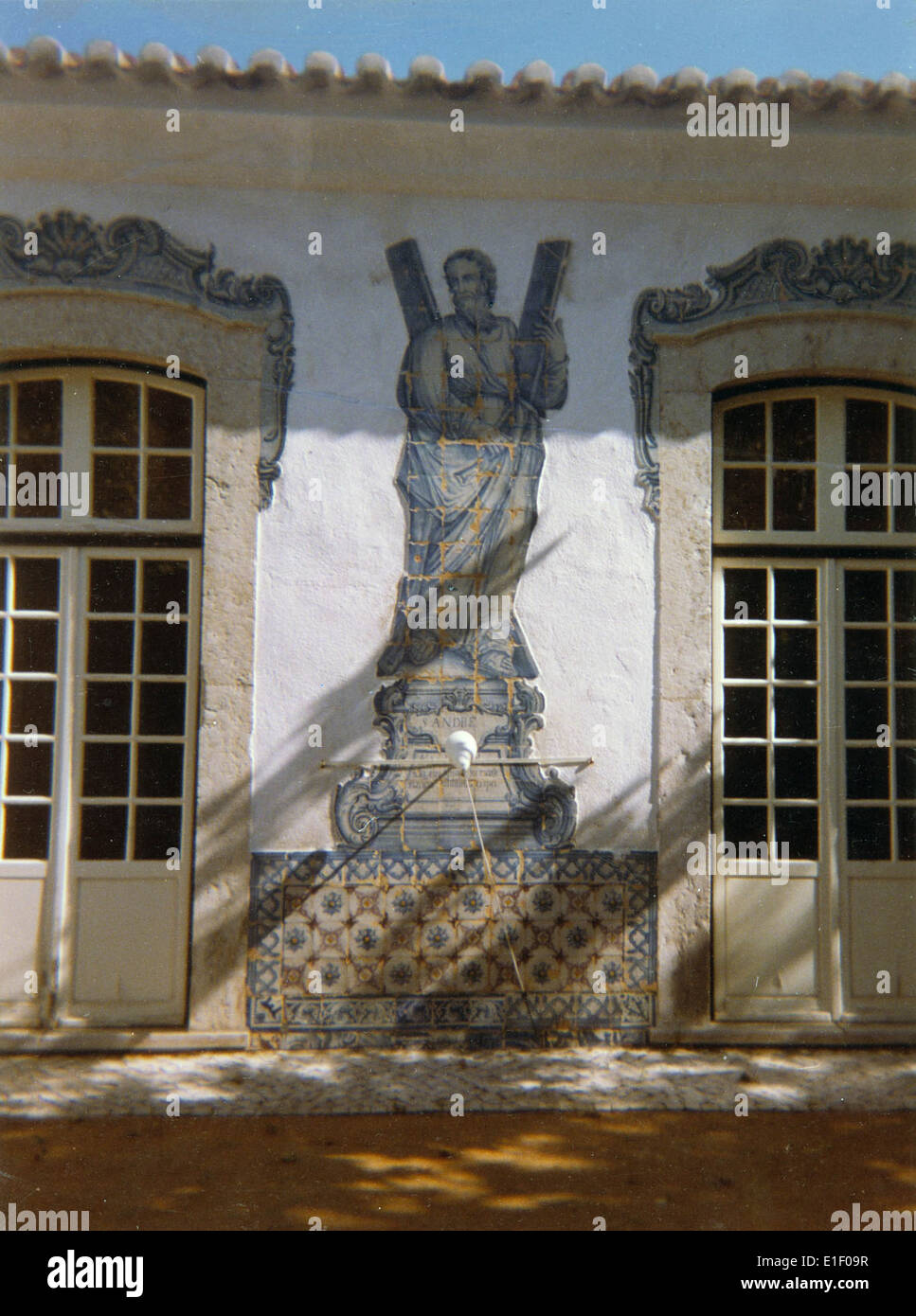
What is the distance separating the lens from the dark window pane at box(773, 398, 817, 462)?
4.81m

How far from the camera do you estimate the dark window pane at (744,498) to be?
15.8 ft

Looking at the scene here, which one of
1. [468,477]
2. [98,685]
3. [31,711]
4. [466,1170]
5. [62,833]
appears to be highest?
[468,477]

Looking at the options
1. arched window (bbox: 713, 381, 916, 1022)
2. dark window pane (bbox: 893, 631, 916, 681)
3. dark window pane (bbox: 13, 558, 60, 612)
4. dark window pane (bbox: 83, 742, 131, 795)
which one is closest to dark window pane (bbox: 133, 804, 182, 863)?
dark window pane (bbox: 83, 742, 131, 795)

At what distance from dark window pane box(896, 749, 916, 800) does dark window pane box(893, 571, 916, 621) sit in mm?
631

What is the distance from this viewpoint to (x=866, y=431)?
477 cm

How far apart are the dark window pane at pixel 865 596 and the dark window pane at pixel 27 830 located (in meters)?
3.78

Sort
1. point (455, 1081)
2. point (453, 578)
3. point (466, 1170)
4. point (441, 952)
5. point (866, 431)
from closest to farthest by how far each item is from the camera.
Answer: point (466, 1170), point (455, 1081), point (441, 952), point (453, 578), point (866, 431)

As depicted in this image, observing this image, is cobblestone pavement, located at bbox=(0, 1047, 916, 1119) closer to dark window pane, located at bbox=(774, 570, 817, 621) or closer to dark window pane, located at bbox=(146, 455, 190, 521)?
dark window pane, located at bbox=(774, 570, 817, 621)

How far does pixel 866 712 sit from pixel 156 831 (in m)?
3.30

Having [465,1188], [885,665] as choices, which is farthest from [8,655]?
[885,665]

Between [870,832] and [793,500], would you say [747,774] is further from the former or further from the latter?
[793,500]

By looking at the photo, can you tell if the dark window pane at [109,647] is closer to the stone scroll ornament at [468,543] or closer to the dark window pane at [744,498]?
the stone scroll ornament at [468,543]

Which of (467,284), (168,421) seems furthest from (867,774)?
(168,421)

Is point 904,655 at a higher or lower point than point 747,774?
higher
